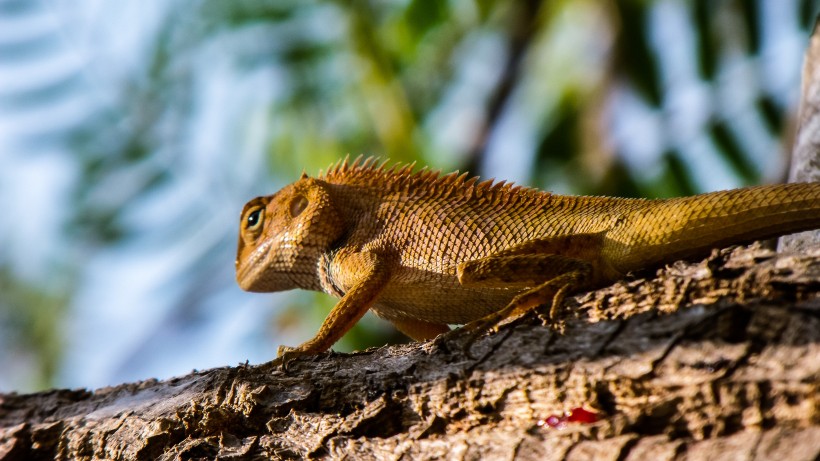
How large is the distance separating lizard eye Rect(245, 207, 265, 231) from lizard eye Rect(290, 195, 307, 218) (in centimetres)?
37

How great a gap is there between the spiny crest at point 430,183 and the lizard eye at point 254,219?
56 centimetres

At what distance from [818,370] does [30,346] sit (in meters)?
10.3

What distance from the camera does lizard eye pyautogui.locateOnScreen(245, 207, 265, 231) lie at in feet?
19.6

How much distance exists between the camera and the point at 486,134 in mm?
7965

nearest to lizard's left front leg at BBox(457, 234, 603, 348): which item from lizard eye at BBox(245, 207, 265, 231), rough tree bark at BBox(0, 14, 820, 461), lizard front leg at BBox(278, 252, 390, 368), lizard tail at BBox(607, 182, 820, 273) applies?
lizard tail at BBox(607, 182, 820, 273)

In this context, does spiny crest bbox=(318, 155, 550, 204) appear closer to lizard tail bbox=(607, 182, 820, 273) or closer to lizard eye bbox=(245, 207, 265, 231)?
lizard eye bbox=(245, 207, 265, 231)

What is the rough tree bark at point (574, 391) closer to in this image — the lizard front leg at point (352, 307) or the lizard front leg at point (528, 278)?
the lizard front leg at point (528, 278)

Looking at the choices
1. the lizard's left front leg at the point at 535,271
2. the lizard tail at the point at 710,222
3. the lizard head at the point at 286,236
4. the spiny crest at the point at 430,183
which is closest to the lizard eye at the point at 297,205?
the lizard head at the point at 286,236

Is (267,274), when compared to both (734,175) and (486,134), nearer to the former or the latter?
(486,134)

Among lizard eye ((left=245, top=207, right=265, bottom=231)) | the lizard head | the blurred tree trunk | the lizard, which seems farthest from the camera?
lizard eye ((left=245, top=207, right=265, bottom=231))

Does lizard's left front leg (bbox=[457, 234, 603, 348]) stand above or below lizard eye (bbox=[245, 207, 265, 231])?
below

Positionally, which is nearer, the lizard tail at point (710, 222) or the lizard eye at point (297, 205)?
the lizard tail at point (710, 222)

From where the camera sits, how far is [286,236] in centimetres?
563

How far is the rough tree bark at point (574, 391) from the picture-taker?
2.50 metres
